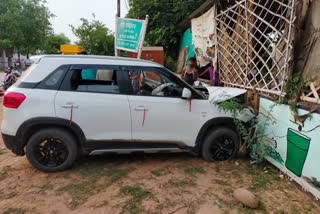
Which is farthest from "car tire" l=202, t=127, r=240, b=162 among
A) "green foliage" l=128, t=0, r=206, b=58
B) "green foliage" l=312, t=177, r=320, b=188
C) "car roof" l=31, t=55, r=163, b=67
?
"green foliage" l=128, t=0, r=206, b=58

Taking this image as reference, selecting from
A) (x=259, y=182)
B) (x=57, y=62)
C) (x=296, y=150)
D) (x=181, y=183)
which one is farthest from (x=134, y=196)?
(x=296, y=150)

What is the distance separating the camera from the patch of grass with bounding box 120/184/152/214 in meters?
2.55

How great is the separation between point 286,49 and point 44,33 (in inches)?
1092

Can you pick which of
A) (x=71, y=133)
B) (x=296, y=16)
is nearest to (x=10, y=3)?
(x=71, y=133)

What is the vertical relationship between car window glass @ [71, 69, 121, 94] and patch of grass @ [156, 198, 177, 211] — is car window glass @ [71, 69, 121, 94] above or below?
above

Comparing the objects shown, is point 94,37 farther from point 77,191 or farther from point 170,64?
point 77,191

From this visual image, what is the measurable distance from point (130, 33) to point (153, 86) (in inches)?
102

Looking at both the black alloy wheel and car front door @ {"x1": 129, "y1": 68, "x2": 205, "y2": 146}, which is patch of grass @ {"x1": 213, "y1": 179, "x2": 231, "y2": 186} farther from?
the black alloy wheel

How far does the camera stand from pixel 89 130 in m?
3.22

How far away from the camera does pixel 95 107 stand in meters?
3.16

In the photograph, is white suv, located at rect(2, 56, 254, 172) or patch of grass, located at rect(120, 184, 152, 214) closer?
patch of grass, located at rect(120, 184, 152, 214)

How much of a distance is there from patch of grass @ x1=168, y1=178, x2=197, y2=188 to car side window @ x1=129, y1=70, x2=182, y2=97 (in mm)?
1319

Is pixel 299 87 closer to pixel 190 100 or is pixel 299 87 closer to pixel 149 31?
pixel 190 100

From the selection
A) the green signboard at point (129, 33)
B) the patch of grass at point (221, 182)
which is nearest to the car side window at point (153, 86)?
the patch of grass at point (221, 182)
